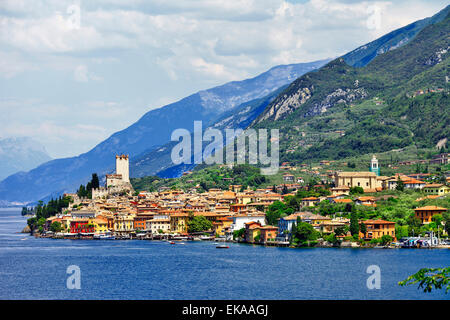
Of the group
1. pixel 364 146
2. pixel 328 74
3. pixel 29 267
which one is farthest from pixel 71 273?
pixel 328 74

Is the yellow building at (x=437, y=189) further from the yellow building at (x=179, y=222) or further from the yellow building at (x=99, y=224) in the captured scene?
the yellow building at (x=99, y=224)

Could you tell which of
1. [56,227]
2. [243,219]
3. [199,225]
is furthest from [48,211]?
[243,219]

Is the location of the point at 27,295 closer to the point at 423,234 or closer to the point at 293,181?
the point at 423,234

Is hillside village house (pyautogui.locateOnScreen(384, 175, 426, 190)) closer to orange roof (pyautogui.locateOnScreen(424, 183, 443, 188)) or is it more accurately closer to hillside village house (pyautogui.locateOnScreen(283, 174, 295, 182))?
orange roof (pyautogui.locateOnScreen(424, 183, 443, 188))

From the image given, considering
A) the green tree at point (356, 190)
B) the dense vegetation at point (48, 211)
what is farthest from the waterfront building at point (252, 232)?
the dense vegetation at point (48, 211)

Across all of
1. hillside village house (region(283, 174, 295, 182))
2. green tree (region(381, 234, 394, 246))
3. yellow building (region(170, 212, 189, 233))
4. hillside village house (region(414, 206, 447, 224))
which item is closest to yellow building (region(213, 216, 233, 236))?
yellow building (region(170, 212, 189, 233))

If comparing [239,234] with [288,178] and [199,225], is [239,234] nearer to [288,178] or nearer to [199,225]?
[199,225]

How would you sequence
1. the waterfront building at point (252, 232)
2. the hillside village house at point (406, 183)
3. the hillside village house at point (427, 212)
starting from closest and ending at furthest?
1. the hillside village house at point (427, 212)
2. the waterfront building at point (252, 232)
3. the hillside village house at point (406, 183)
